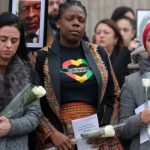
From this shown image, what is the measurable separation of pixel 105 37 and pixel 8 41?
6.77 ft

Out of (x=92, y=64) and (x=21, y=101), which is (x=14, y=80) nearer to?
(x=21, y=101)

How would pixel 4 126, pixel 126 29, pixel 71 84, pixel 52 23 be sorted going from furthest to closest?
pixel 126 29
pixel 52 23
pixel 71 84
pixel 4 126

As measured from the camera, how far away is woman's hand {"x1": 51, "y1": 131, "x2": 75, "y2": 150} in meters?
3.75

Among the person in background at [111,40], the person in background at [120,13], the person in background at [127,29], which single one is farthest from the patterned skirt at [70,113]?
the person in background at [120,13]

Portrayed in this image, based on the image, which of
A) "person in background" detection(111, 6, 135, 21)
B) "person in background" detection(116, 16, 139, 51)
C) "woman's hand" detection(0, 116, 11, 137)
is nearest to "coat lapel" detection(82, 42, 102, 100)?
"woman's hand" detection(0, 116, 11, 137)

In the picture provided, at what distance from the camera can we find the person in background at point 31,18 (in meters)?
4.27

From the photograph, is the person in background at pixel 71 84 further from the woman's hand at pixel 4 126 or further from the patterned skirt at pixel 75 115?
the woman's hand at pixel 4 126

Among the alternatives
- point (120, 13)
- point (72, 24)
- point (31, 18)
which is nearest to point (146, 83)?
point (72, 24)

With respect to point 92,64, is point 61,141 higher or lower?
lower

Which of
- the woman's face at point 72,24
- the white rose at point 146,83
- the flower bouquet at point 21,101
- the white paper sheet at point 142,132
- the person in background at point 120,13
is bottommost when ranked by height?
the white paper sheet at point 142,132

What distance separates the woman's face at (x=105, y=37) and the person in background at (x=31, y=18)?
4.57 ft

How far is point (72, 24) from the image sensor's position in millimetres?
3912

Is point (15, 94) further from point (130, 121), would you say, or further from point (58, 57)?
point (130, 121)

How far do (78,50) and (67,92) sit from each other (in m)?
0.33
